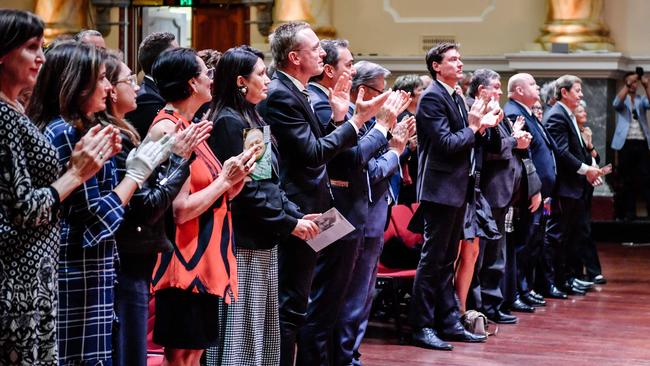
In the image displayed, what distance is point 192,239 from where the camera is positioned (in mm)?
3902

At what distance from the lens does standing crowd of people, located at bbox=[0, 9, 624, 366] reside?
293 centimetres

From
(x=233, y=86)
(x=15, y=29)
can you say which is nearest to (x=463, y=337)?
(x=233, y=86)

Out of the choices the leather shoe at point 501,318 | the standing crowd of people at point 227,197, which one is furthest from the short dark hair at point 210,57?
the leather shoe at point 501,318

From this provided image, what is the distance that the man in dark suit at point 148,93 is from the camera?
15.6 feet

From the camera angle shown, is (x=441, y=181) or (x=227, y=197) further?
(x=441, y=181)

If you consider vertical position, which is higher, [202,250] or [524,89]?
[524,89]

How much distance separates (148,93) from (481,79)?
313 cm

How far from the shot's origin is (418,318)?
21.1 ft

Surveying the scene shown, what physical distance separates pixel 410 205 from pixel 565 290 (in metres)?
2.09

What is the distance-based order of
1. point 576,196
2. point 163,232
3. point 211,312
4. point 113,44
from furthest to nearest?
1. point 113,44
2. point 576,196
3. point 211,312
4. point 163,232

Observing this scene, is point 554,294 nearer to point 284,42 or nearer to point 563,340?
point 563,340

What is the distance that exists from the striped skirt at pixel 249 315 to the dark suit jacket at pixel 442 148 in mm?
2032

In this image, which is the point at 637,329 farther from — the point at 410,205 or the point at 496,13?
the point at 496,13

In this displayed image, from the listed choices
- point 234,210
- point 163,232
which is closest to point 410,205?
point 234,210
